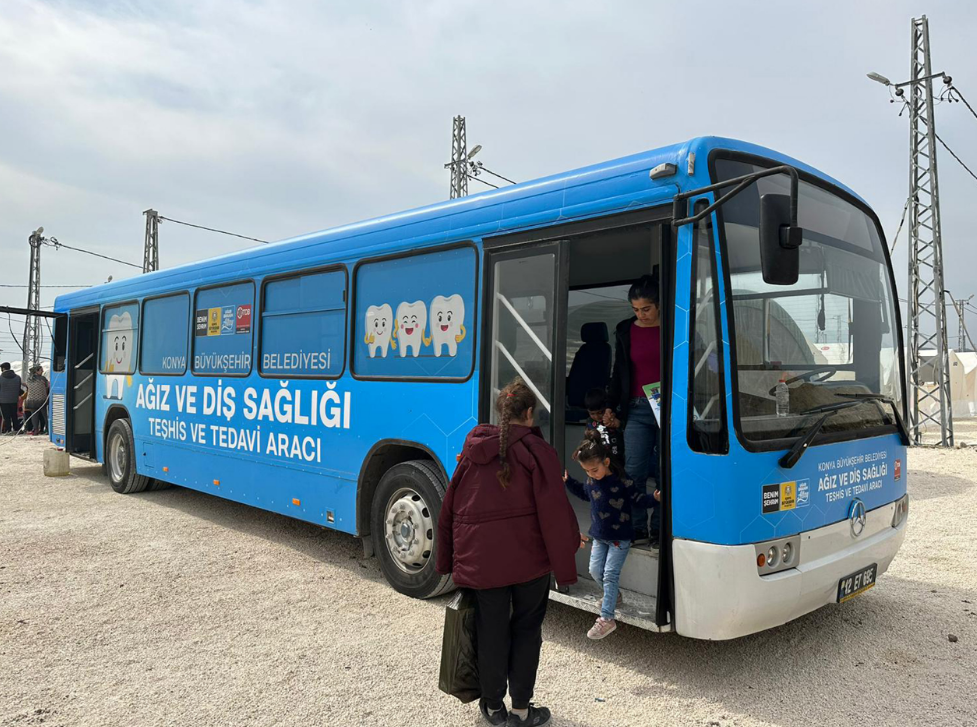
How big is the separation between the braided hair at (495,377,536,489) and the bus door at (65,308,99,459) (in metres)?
8.88

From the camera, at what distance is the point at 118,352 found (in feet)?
30.5

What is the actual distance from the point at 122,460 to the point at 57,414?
6.81 feet

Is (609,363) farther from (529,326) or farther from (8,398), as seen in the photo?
(8,398)

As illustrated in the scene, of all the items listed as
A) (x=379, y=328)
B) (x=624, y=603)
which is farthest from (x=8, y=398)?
(x=624, y=603)

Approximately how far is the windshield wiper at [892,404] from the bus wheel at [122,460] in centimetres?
793

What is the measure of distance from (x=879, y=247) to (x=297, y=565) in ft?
16.2

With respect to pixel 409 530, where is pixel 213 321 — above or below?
above

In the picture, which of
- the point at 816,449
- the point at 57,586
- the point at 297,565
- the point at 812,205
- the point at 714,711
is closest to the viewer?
the point at 714,711

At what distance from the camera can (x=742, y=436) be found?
11.7 feet

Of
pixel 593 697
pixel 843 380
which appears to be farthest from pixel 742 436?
pixel 593 697

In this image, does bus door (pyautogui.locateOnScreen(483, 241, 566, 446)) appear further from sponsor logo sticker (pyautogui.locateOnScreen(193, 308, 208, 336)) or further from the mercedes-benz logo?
sponsor logo sticker (pyautogui.locateOnScreen(193, 308, 208, 336))

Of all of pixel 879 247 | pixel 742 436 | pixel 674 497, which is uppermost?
pixel 879 247

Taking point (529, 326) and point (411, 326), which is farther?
point (411, 326)

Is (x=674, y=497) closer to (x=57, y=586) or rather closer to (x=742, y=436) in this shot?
(x=742, y=436)
